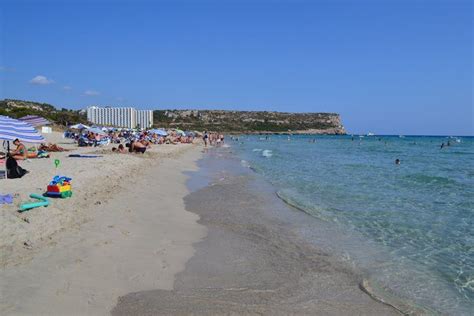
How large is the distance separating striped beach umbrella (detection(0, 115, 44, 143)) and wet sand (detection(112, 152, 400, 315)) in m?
4.92

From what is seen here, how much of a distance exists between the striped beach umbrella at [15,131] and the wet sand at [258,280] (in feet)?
16.1

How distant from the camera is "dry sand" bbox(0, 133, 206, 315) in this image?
4641 millimetres

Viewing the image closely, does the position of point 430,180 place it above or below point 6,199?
below

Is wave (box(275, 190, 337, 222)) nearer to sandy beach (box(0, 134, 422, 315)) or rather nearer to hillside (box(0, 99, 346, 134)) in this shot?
sandy beach (box(0, 134, 422, 315))

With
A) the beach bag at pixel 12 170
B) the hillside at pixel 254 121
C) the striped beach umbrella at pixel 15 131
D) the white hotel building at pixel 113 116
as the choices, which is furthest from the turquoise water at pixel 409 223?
the hillside at pixel 254 121

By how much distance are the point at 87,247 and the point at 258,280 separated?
8.82 ft

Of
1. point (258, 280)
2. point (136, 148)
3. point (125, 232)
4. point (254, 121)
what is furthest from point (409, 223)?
point (254, 121)

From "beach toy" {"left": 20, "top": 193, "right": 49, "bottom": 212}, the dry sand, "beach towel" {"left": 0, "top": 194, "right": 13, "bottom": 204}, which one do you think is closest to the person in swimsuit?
the dry sand

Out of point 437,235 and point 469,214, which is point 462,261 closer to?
point 437,235

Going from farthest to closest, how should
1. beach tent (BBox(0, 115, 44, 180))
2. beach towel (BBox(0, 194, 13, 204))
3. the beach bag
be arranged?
the beach bag, beach tent (BBox(0, 115, 44, 180)), beach towel (BBox(0, 194, 13, 204))

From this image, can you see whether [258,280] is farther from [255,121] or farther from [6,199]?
[255,121]

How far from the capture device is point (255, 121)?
176 m

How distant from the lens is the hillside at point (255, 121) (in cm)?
16225

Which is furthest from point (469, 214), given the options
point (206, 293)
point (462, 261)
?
point (206, 293)
